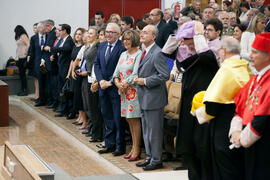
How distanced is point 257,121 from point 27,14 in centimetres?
1074

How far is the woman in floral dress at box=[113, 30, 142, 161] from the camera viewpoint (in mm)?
6340

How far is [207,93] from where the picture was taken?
3881 mm

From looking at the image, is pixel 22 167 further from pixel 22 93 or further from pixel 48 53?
pixel 22 93

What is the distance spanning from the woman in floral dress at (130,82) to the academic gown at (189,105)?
5.85ft

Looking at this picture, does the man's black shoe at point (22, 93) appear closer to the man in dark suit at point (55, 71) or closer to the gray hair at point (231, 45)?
the man in dark suit at point (55, 71)

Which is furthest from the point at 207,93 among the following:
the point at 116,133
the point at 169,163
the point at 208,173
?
the point at 116,133

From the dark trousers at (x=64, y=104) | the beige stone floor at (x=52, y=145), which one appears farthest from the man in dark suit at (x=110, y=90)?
the dark trousers at (x=64, y=104)

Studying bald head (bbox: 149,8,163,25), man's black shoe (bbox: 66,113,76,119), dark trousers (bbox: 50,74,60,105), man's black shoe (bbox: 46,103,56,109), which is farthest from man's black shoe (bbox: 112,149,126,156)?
man's black shoe (bbox: 46,103,56,109)

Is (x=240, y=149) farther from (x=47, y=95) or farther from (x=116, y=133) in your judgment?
(x=47, y=95)

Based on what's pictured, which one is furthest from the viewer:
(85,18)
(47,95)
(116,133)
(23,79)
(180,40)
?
(85,18)

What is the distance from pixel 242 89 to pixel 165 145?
9.96 ft

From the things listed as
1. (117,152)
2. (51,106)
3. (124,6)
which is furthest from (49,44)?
(124,6)

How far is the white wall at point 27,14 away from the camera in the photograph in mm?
12992

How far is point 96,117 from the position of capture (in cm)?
750
